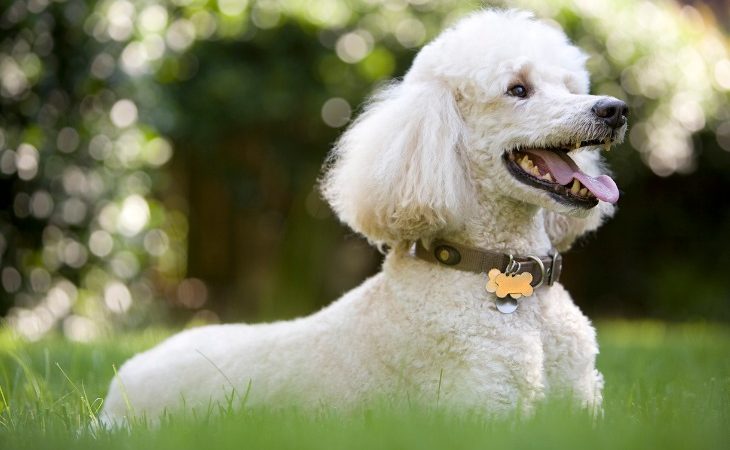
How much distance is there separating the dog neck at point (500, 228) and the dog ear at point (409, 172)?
0.24 feet

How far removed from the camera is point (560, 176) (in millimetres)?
2883

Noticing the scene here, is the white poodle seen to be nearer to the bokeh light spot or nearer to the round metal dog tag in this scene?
the round metal dog tag

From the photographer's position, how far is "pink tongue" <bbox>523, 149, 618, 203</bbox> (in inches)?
112

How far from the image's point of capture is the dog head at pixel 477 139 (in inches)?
111

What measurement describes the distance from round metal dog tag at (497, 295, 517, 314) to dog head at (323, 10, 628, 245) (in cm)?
28

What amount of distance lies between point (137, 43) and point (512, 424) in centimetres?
501

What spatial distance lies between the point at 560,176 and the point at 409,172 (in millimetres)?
482

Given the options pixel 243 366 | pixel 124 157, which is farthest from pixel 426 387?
pixel 124 157

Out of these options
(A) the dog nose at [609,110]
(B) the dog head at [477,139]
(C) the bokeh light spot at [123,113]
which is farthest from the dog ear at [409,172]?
(C) the bokeh light spot at [123,113]

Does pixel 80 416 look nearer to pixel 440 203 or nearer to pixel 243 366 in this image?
pixel 243 366

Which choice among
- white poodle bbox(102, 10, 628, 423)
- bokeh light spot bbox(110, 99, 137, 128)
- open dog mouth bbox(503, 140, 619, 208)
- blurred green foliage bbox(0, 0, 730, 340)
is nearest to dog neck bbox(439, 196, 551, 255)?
white poodle bbox(102, 10, 628, 423)

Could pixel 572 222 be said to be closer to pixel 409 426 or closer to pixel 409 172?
pixel 409 172

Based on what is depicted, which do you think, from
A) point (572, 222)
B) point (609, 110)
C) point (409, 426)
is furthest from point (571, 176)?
point (409, 426)

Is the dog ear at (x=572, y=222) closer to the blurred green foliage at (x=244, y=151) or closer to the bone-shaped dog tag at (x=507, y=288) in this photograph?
the bone-shaped dog tag at (x=507, y=288)
